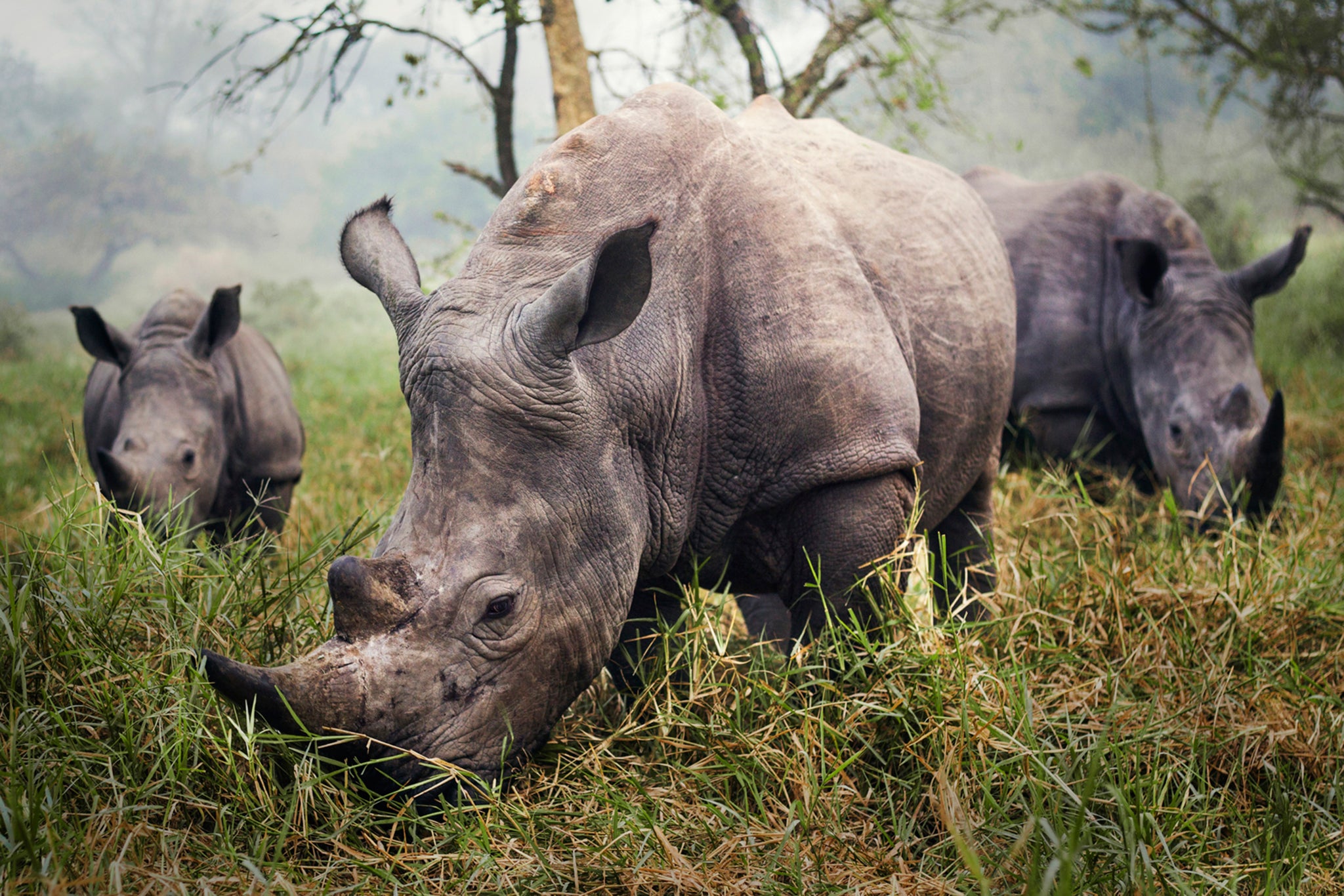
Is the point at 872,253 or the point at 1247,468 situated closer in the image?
the point at 872,253

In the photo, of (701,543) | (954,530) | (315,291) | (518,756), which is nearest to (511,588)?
(518,756)

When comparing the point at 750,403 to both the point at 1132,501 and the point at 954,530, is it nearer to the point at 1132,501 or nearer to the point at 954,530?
the point at 954,530

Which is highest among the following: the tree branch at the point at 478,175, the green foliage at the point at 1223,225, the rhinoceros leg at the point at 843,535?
the tree branch at the point at 478,175

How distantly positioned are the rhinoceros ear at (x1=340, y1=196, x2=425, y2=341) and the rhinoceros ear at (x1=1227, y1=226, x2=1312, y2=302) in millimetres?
4713

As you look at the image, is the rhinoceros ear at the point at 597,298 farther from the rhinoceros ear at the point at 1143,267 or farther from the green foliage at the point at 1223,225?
the green foliage at the point at 1223,225

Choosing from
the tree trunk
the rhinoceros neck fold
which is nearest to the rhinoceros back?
the tree trunk

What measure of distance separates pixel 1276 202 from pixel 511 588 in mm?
19369

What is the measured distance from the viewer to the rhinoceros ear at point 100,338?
16.7 feet

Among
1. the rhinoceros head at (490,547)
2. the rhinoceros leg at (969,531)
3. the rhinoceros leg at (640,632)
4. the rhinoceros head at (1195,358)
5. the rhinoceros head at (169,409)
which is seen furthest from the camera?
the rhinoceros head at (1195,358)

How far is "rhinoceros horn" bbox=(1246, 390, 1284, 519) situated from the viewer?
176 inches

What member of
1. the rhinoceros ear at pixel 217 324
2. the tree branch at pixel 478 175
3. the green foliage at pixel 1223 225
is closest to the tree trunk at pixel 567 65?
the tree branch at pixel 478 175

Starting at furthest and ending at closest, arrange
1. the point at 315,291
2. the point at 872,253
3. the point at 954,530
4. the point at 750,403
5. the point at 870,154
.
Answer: the point at 315,291 < the point at 954,530 < the point at 870,154 < the point at 872,253 < the point at 750,403

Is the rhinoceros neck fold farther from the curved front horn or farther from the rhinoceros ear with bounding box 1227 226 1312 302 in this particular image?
the curved front horn

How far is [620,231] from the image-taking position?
92.4 inches
